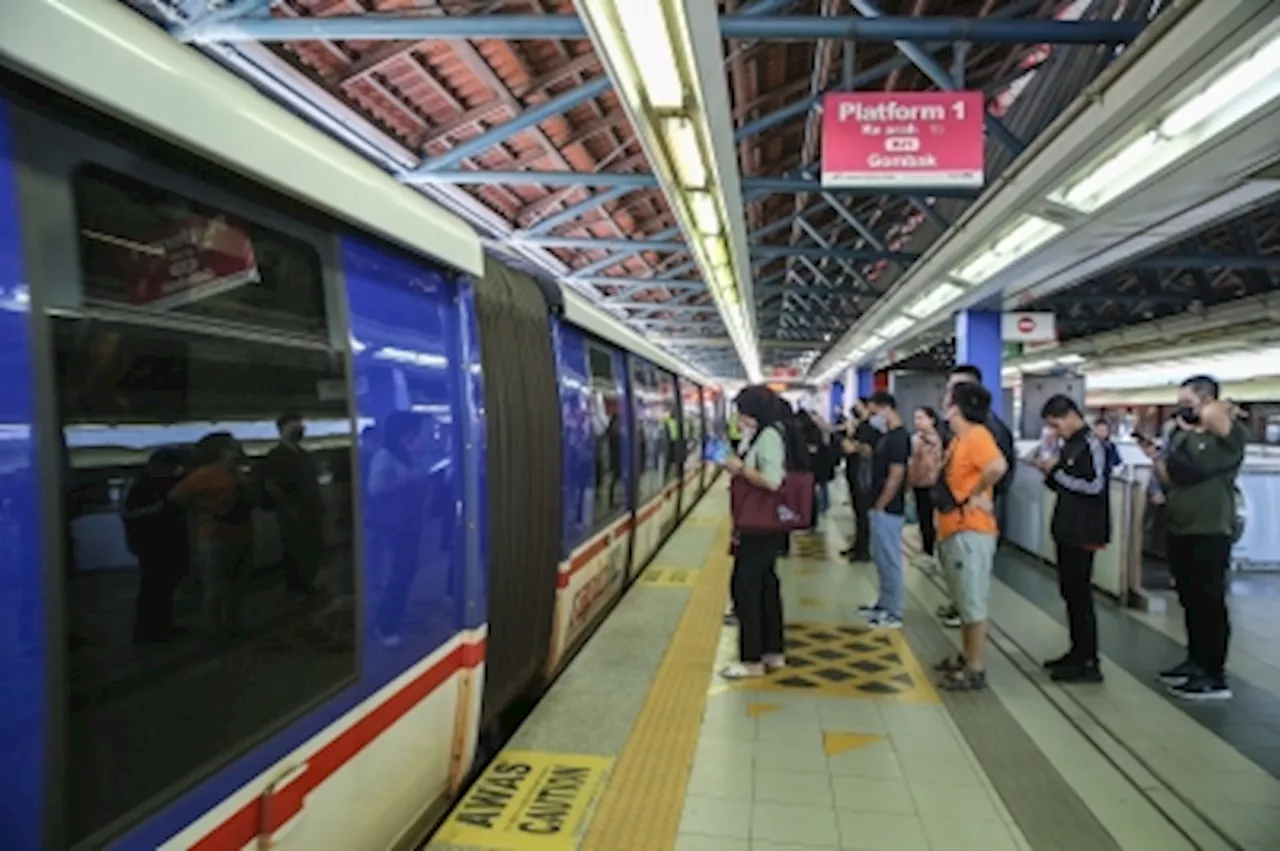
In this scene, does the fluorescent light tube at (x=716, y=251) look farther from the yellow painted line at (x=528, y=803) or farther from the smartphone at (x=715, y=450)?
the smartphone at (x=715, y=450)

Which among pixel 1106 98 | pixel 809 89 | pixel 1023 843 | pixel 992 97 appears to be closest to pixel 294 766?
pixel 1023 843

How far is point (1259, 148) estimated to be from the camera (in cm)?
421

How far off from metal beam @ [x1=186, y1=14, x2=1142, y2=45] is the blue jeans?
3316mm

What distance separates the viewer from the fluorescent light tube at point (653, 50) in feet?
11.0

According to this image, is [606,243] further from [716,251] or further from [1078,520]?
[1078,520]

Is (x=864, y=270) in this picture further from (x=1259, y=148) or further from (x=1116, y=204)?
(x=1259, y=148)

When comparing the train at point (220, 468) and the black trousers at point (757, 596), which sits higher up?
the train at point (220, 468)

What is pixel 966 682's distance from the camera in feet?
16.5

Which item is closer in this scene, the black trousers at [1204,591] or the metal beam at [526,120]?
the black trousers at [1204,591]

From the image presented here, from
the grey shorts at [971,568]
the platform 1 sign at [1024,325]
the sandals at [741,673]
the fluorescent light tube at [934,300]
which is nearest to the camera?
the grey shorts at [971,568]

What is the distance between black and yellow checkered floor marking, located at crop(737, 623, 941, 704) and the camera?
197 inches

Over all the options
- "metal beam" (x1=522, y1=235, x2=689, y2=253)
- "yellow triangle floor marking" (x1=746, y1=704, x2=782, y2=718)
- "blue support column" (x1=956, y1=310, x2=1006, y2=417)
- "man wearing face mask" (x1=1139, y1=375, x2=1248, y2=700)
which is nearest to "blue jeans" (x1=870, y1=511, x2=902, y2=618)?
"man wearing face mask" (x1=1139, y1=375, x2=1248, y2=700)

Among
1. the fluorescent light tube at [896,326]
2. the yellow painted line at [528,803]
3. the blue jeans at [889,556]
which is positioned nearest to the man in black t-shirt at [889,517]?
the blue jeans at [889,556]

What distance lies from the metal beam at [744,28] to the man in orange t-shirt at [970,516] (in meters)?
2.33
